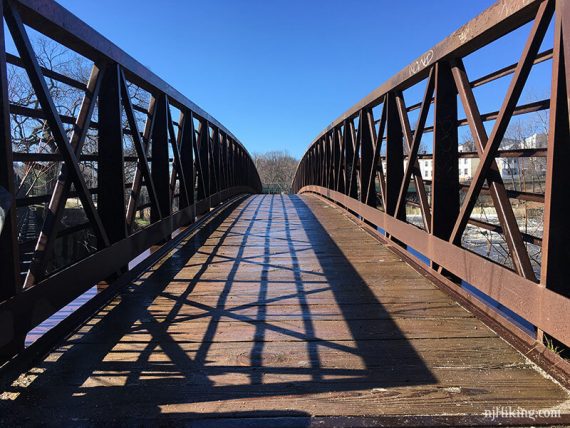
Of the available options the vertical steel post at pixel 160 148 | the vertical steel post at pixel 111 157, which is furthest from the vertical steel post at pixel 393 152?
the vertical steel post at pixel 111 157

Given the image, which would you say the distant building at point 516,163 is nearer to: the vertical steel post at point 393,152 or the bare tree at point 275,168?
the vertical steel post at point 393,152

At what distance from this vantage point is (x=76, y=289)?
124 inches

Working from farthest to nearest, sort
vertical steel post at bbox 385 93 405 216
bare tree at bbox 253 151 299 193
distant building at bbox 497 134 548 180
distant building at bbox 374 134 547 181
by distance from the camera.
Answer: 1. bare tree at bbox 253 151 299 193
2. vertical steel post at bbox 385 93 405 216
3. distant building at bbox 374 134 547 181
4. distant building at bbox 497 134 548 180

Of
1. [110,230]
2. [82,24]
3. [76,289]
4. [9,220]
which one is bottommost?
[76,289]

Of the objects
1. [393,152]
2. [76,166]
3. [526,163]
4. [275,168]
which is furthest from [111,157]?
[275,168]

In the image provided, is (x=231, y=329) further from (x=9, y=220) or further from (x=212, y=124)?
(x=212, y=124)

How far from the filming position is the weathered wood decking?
85.4 inches

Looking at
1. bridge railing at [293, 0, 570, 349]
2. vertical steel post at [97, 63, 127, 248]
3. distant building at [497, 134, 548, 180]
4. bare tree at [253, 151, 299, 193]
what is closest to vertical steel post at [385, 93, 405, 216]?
bridge railing at [293, 0, 570, 349]

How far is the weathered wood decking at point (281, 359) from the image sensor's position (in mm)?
2168

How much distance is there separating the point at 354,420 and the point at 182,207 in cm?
539

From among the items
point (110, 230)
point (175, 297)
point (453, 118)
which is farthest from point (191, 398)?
point (453, 118)

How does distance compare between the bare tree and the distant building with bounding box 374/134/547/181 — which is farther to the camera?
the bare tree

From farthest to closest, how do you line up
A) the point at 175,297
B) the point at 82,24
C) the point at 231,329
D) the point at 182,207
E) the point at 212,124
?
the point at 212,124, the point at 182,207, the point at 175,297, the point at 82,24, the point at 231,329

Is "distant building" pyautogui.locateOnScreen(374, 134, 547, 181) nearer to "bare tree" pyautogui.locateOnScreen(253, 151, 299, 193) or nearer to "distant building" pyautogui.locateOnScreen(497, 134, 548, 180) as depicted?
"distant building" pyautogui.locateOnScreen(497, 134, 548, 180)
